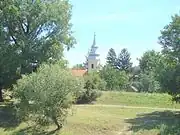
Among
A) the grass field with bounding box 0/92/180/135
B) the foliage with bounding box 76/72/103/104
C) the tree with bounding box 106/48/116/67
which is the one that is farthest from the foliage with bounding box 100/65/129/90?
the tree with bounding box 106/48/116/67

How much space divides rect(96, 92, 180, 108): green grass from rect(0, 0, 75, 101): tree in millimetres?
10557

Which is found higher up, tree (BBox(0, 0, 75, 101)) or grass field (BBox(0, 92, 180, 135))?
tree (BBox(0, 0, 75, 101))

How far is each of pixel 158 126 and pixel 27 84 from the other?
991 cm

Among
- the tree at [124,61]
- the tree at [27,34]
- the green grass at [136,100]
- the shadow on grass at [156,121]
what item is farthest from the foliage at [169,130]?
the tree at [124,61]

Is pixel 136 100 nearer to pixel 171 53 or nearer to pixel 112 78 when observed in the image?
pixel 171 53

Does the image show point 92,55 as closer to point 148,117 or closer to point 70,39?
point 70,39

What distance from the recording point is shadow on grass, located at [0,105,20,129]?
106 feet

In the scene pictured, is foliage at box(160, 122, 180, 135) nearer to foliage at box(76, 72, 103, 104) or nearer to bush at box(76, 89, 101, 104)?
foliage at box(76, 72, 103, 104)

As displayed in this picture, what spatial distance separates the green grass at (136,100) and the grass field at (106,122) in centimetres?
624

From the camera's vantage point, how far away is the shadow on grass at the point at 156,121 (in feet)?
95.3

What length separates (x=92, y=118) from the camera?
3234 cm

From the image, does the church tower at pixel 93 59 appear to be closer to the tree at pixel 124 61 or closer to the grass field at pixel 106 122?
the tree at pixel 124 61

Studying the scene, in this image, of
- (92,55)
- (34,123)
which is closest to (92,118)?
(34,123)

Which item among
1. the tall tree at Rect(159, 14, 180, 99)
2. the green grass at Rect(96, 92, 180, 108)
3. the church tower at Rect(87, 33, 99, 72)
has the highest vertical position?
the church tower at Rect(87, 33, 99, 72)
